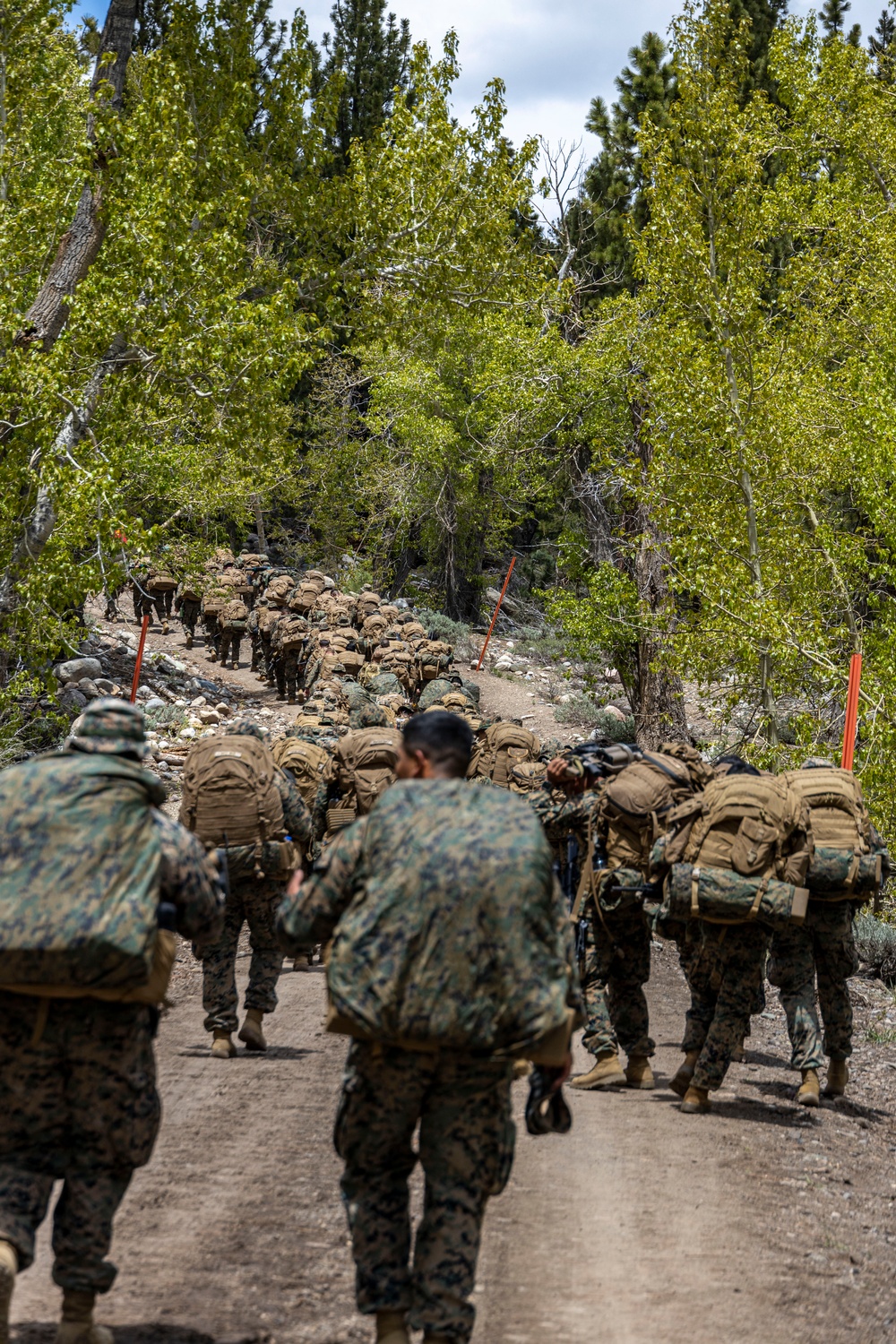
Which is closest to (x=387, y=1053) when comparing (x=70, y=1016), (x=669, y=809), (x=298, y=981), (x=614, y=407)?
(x=70, y=1016)

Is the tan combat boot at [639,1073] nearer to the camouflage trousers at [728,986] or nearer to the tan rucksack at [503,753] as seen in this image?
the camouflage trousers at [728,986]

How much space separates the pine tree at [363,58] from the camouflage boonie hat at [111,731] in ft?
156

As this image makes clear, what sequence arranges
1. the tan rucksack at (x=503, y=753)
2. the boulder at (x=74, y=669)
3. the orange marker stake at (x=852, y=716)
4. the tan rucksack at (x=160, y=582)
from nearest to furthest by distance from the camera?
the orange marker stake at (x=852, y=716) → the tan rucksack at (x=503, y=753) → the boulder at (x=74, y=669) → the tan rucksack at (x=160, y=582)

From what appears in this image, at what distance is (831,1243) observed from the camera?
613 centimetres

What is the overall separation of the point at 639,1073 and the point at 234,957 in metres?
2.62

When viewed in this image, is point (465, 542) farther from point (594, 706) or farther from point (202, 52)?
point (202, 52)

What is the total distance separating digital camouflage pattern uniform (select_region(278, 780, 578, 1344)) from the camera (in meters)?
3.80

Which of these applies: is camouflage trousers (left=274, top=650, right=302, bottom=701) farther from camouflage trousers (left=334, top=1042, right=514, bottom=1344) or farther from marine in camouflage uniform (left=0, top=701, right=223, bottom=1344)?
camouflage trousers (left=334, top=1042, right=514, bottom=1344)

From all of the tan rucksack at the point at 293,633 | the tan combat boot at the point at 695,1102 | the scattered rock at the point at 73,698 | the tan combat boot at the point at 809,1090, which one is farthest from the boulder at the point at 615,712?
the tan combat boot at the point at 695,1102

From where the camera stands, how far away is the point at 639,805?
26.9 ft

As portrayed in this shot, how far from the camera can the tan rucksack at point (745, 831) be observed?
7500 millimetres

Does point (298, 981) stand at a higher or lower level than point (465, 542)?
lower

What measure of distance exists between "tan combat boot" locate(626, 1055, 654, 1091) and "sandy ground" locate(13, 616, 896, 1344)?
20 centimetres

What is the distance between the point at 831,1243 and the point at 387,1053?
325 centimetres
